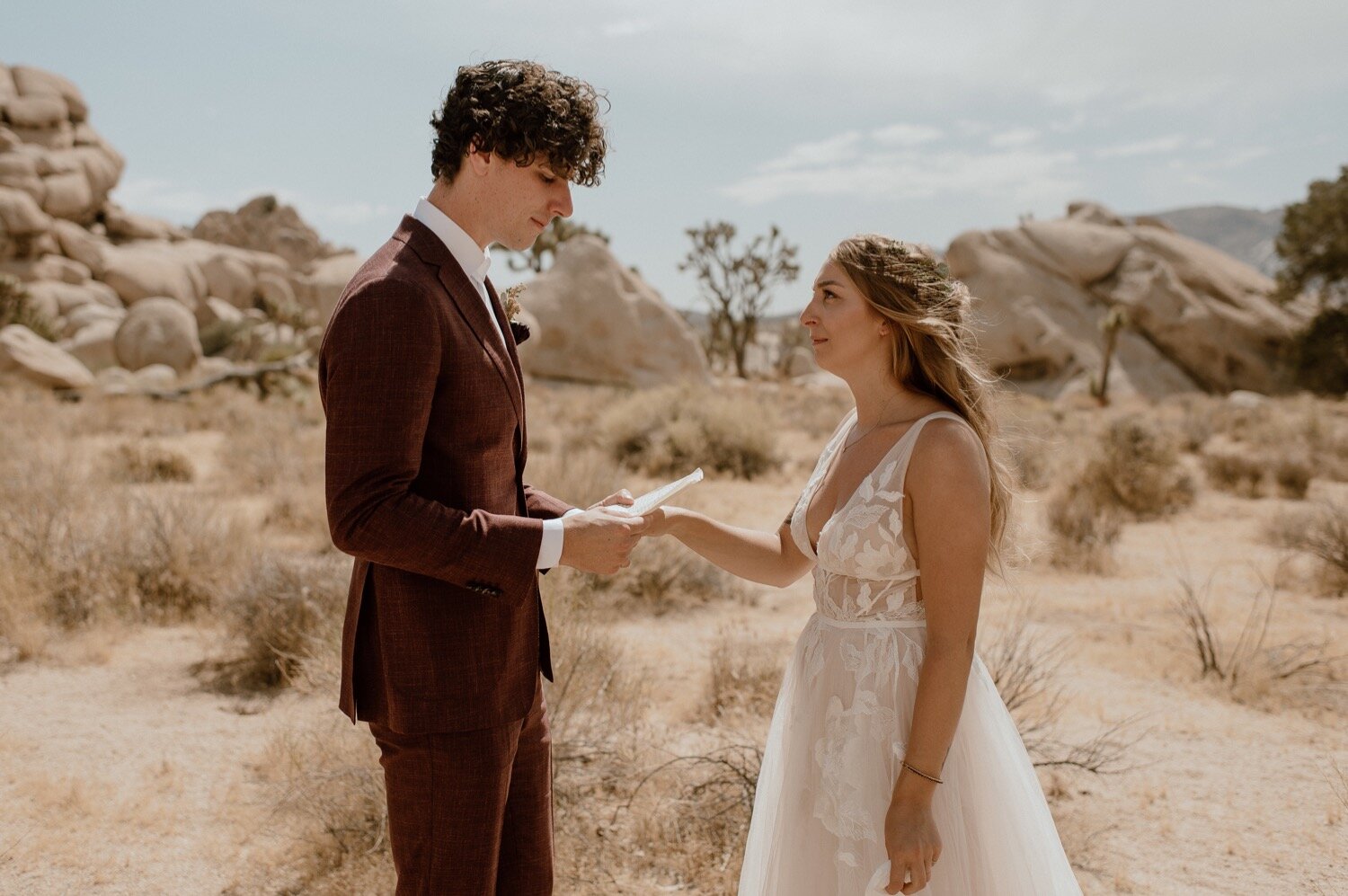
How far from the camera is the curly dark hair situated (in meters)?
1.85

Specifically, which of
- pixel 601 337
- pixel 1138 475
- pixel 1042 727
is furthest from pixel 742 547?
pixel 601 337

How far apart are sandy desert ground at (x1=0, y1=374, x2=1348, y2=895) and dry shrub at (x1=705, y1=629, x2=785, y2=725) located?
1 cm

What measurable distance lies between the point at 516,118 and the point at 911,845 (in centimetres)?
155

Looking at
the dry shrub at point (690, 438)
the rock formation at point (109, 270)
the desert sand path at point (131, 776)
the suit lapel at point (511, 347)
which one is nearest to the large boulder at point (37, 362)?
the rock formation at point (109, 270)

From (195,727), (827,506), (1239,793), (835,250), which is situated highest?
(835,250)

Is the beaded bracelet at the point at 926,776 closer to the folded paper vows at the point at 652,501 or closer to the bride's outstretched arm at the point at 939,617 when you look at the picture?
the bride's outstretched arm at the point at 939,617

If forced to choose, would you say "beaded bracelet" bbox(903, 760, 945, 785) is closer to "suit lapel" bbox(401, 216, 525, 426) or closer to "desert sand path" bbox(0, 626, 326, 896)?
"suit lapel" bbox(401, 216, 525, 426)

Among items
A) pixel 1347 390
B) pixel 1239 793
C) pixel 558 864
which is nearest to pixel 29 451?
pixel 558 864

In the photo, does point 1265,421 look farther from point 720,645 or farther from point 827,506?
point 827,506

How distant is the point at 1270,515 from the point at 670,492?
9198 millimetres

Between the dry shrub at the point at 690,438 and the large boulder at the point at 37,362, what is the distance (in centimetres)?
1253

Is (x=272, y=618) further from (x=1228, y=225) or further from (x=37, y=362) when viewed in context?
(x=1228, y=225)

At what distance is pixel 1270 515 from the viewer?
9.31 metres

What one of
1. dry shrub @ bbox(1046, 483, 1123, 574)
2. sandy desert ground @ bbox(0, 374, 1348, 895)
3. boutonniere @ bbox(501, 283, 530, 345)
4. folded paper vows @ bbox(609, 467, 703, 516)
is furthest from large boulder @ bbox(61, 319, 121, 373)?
folded paper vows @ bbox(609, 467, 703, 516)
